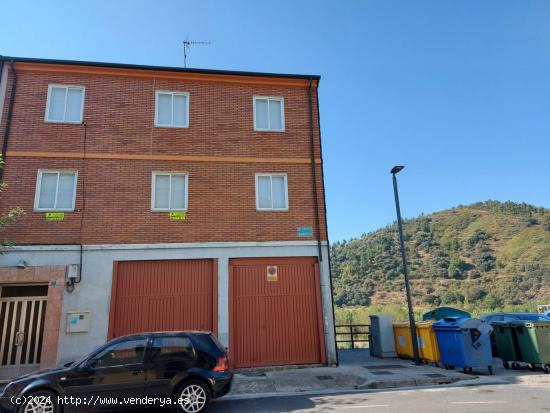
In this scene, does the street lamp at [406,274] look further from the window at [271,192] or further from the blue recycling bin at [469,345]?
the window at [271,192]

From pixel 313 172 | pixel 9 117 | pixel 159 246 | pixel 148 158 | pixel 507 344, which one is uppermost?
pixel 9 117

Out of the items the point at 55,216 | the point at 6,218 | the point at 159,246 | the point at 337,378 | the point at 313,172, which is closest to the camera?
the point at 337,378

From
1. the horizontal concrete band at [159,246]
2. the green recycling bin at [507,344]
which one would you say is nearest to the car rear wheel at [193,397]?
the horizontal concrete band at [159,246]

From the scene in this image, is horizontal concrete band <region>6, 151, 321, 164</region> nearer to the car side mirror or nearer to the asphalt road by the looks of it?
the car side mirror

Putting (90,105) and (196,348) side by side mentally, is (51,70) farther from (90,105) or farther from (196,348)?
(196,348)

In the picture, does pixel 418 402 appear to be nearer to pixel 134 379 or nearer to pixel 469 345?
pixel 469 345

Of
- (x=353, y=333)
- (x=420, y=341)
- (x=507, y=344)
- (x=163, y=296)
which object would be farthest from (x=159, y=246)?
(x=507, y=344)

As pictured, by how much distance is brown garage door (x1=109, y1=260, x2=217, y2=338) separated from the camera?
38.7 ft

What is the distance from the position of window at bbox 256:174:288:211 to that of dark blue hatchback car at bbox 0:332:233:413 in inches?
245

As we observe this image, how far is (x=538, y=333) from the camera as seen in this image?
36.5 feet

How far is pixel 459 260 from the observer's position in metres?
59.8

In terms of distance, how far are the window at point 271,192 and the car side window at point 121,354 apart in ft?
21.4

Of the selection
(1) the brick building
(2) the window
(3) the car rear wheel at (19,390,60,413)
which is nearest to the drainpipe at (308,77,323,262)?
(1) the brick building

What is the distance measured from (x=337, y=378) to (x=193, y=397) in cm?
452
